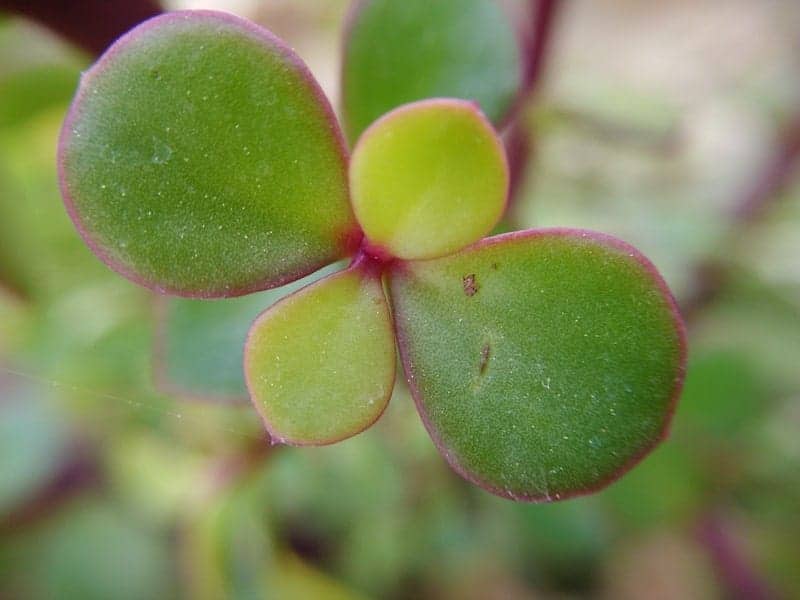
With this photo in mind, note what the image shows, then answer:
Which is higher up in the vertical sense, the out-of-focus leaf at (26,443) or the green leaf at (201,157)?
the green leaf at (201,157)

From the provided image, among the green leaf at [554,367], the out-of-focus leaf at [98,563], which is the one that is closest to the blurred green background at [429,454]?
the out-of-focus leaf at [98,563]

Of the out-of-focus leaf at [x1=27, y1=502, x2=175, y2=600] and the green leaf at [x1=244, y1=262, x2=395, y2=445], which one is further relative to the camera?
the out-of-focus leaf at [x1=27, y1=502, x2=175, y2=600]

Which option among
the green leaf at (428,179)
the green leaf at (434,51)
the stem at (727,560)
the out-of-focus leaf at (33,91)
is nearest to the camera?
the green leaf at (428,179)

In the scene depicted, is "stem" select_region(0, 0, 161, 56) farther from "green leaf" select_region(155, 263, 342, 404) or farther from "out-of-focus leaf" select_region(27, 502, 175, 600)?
"out-of-focus leaf" select_region(27, 502, 175, 600)

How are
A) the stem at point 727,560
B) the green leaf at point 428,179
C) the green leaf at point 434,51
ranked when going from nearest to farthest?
the green leaf at point 428,179 < the green leaf at point 434,51 < the stem at point 727,560

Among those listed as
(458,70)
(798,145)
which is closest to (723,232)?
(798,145)

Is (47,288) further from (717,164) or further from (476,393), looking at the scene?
(717,164)

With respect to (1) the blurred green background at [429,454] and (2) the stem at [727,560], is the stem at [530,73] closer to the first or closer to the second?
(1) the blurred green background at [429,454]

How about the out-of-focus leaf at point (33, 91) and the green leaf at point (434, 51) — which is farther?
the out-of-focus leaf at point (33, 91)

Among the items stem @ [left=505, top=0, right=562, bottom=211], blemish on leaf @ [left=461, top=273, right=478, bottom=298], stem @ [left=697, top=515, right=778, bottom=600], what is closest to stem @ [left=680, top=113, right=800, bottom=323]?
stem @ [left=697, top=515, right=778, bottom=600]
